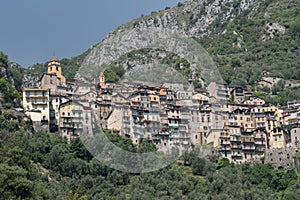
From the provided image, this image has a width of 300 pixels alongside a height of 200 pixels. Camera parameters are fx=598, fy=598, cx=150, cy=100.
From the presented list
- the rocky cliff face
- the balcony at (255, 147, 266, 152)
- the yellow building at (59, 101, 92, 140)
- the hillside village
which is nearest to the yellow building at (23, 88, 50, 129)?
the hillside village

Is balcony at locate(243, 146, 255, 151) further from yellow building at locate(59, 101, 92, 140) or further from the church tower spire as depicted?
the church tower spire

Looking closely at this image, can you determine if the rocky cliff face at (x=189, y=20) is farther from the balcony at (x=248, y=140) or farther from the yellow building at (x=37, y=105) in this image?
the balcony at (x=248, y=140)

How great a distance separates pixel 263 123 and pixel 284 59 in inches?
861

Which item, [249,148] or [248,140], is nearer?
[249,148]

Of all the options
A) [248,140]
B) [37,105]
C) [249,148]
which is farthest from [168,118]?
[37,105]

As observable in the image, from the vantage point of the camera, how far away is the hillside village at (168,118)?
45094mm

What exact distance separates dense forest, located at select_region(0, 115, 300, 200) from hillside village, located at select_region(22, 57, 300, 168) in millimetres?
1824

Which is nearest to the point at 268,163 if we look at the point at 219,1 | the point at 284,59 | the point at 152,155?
the point at 152,155

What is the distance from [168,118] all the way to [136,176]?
978 centimetres

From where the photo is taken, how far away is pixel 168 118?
4725 cm

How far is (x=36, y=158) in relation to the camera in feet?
127

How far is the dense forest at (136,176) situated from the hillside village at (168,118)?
5.98 ft

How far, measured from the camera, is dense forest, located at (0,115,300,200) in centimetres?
3575

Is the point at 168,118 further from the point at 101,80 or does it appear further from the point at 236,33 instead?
the point at 236,33
